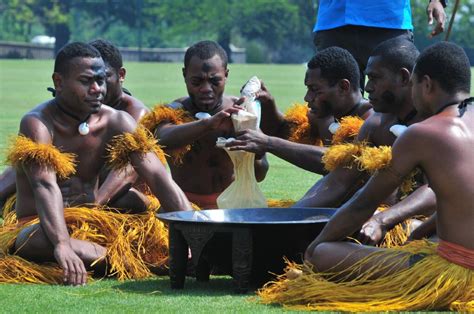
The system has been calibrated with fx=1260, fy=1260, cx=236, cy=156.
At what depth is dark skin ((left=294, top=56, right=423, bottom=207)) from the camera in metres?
6.32

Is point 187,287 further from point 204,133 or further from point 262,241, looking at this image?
point 204,133

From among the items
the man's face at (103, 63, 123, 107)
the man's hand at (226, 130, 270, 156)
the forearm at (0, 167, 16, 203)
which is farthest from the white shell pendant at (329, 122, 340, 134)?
the forearm at (0, 167, 16, 203)

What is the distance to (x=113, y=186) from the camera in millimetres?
6684

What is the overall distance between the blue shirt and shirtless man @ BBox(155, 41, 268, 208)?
3.87 ft

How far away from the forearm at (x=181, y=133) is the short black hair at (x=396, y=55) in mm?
997

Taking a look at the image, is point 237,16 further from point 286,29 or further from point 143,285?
point 143,285

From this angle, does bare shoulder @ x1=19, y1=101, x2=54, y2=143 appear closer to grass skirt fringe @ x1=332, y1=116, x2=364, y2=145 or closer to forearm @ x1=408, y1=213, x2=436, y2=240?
grass skirt fringe @ x1=332, y1=116, x2=364, y2=145

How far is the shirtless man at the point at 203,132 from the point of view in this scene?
273 inches

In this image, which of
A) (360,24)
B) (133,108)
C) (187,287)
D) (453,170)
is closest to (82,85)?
(187,287)

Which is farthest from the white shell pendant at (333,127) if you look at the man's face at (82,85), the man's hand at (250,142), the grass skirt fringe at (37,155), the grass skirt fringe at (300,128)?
the grass skirt fringe at (37,155)

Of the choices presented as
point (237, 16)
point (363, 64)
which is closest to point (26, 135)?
point (363, 64)

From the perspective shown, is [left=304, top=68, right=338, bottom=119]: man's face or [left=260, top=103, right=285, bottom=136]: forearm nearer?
[left=304, top=68, right=338, bottom=119]: man's face

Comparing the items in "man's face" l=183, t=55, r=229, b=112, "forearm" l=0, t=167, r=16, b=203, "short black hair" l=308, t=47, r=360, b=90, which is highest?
"short black hair" l=308, t=47, r=360, b=90

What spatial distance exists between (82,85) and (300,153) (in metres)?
1.27
